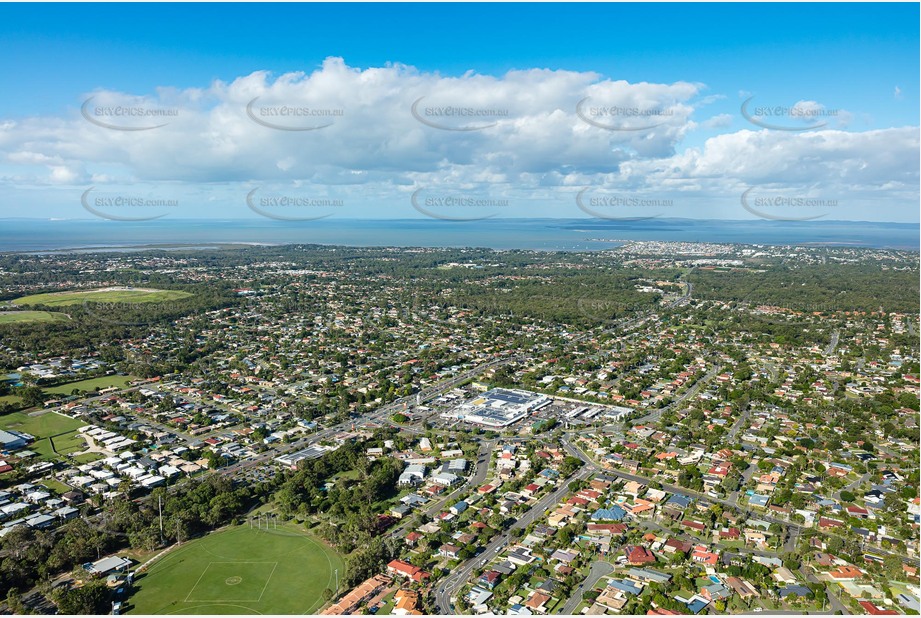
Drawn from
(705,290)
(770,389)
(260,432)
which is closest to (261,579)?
(260,432)

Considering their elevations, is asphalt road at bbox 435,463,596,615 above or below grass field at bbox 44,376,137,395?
below

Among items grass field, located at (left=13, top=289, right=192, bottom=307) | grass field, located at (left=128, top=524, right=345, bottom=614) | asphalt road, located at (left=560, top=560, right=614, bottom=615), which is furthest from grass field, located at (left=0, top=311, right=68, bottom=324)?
asphalt road, located at (left=560, top=560, right=614, bottom=615)

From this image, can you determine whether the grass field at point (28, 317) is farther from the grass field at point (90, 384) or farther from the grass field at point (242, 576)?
the grass field at point (242, 576)

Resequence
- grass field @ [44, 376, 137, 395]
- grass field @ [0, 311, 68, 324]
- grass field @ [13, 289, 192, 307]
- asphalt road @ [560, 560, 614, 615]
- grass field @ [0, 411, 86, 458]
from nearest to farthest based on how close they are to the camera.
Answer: asphalt road @ [560, 560, 614, 615] → grass field @ [0, 411, 86, 458] → grass field @ [44, 376, 137, 395] → grass field @ [0, 311, 68, 324] → grass field @ [13, 289, 192, 307]

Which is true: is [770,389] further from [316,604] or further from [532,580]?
[316,604]

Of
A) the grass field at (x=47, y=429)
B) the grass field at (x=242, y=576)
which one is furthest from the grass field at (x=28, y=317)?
the grass field at (x=242, y=576)

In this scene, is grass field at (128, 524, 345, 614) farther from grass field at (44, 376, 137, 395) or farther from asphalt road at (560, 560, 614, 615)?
grass field at (44, 376, 137, 395)

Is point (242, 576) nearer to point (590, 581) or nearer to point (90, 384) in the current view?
point (590, 581)
